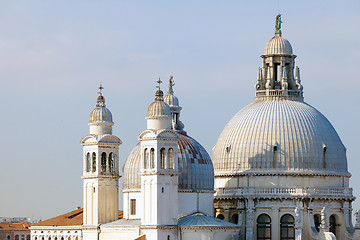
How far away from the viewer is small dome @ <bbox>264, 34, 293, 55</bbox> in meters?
130

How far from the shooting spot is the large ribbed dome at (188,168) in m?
119

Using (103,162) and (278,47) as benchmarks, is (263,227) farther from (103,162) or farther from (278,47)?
(278,47)

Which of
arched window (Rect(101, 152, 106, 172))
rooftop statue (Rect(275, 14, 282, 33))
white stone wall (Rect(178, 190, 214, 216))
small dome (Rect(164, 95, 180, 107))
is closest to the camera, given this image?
white stone wall (Rect(178, 190, 214, 216))

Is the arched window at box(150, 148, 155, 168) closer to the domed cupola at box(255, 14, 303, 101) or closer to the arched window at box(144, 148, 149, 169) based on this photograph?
the arched window at box(144, 148, 149, 169)

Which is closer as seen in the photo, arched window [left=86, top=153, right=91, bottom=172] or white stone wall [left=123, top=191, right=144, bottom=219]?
white stone wall [left=123, top=191, right=144, bottom=219]

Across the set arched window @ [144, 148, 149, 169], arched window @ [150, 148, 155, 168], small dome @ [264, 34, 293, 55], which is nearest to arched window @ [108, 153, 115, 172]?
arched window @ [144, 148, 149, 169]

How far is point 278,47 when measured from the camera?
130m

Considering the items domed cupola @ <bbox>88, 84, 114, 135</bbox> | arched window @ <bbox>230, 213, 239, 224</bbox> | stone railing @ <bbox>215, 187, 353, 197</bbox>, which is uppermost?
domed cupola @ <bbox>88, 84, 114, 135</bbox>

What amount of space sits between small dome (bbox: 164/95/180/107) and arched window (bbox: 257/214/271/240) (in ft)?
47.3

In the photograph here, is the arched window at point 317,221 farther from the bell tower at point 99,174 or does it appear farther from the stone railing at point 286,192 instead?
the bell tower at point 99,174

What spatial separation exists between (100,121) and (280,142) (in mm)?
18591

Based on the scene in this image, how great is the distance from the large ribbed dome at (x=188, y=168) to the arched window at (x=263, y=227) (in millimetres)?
6795

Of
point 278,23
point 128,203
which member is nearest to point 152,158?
point 128,203

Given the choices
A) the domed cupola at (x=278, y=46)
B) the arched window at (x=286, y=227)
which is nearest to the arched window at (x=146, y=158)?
the arched window at (x=286, y=227)
